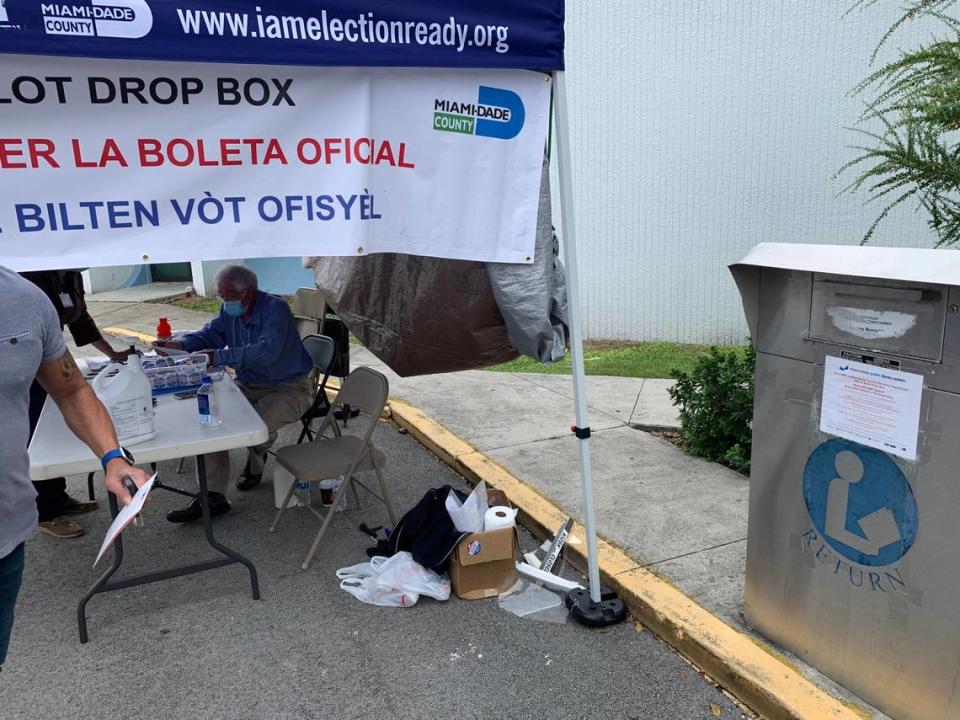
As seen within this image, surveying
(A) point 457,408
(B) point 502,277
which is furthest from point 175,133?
(A) point 457,408

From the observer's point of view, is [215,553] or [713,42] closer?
[215,553]

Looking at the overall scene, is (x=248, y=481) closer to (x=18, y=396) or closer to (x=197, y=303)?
(x=18, y=396)

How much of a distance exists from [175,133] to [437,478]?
3080 millimetres

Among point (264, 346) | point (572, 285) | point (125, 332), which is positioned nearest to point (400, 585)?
point (572, 285)

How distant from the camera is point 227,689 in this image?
3000mm

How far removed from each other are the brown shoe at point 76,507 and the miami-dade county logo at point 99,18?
10.8ft

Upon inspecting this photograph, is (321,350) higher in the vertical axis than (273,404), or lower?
higher

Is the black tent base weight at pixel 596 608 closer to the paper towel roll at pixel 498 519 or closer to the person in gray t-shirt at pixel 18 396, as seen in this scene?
the paper towel roll at pixel 498 519

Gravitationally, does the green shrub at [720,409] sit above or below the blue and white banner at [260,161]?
below

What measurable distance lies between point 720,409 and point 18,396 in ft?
13.1

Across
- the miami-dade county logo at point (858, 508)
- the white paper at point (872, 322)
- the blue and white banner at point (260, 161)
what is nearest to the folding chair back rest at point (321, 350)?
the blue and white banner at point (260, 161)

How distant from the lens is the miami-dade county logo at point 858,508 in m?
2.40

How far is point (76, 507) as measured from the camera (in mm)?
4680

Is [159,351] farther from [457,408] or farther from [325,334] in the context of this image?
[457,408]
